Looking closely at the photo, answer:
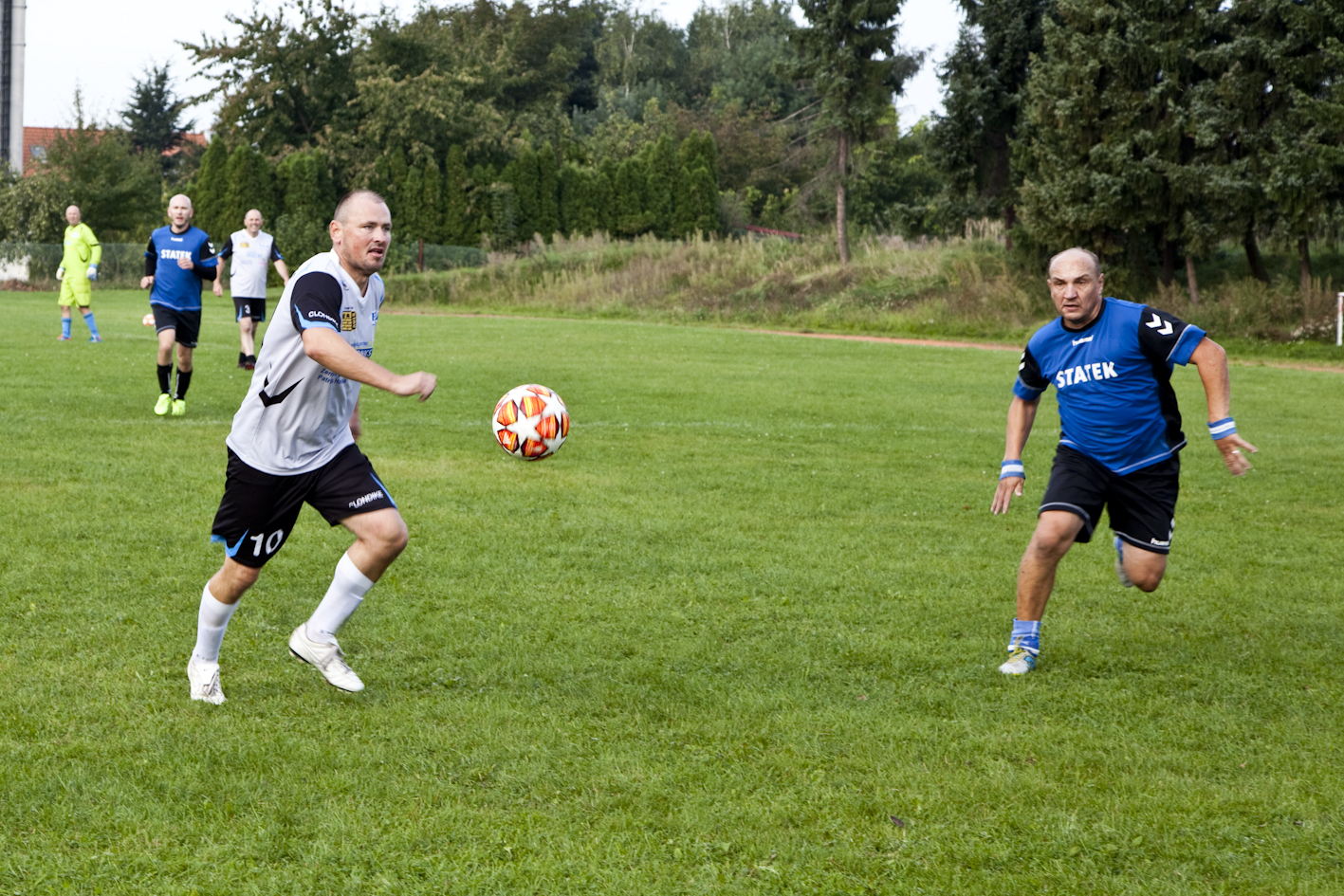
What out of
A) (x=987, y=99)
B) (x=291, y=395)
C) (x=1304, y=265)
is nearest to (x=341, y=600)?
(x=291, y=395)

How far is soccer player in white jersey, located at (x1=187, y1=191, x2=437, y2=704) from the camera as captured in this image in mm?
4961

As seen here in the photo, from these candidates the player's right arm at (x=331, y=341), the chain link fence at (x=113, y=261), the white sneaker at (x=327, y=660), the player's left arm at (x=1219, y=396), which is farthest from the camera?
the chain link fence at (x=113, y=261)

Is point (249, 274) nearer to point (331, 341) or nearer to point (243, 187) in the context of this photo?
point (331, 341)

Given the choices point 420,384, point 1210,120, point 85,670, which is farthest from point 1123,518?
point 1210,120

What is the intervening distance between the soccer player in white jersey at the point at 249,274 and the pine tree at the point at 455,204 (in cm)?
3371

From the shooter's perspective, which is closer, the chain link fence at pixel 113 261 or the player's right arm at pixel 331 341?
the player's right arm at pixel 331 341

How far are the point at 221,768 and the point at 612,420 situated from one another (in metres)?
9.81

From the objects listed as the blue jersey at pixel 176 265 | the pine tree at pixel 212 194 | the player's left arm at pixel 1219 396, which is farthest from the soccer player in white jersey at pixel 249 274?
the pine tree at pixel 212 194

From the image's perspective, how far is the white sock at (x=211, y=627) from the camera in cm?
514

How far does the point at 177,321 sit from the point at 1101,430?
10.6 metres

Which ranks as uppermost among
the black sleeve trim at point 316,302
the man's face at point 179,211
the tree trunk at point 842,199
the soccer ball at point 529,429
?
the tree trunk at point 842,199

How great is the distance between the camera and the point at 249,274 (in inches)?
729

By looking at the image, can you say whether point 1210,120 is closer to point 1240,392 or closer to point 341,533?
point 1240,392

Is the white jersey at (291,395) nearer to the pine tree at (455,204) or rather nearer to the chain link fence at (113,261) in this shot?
the chain link fence at (113,261)
